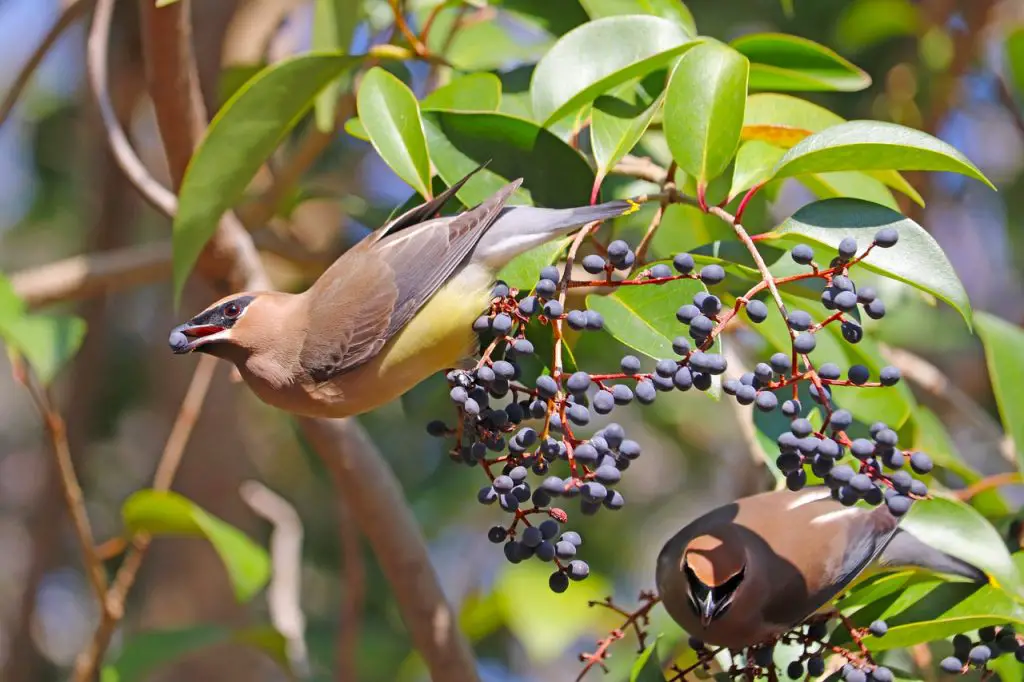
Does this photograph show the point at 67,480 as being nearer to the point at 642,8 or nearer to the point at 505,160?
the point at 505,160

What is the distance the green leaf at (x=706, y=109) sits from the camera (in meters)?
1.73

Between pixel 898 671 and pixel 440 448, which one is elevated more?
pixel 898 671

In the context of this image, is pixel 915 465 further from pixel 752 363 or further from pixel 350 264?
pixel 752 363

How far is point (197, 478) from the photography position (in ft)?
13.4

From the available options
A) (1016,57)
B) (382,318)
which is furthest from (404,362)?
(1016,57)

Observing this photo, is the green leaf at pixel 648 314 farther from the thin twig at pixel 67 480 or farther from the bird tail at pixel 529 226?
the thin twig at pixel 67 480

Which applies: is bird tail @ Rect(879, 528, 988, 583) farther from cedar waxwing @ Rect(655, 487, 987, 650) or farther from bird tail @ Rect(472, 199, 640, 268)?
bird tail @ Rect(472, 199, 640, 268)

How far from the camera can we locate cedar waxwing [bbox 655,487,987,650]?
5.91 ft

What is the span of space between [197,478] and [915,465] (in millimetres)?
3020

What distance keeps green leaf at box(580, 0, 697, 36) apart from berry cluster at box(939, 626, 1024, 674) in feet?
3.70

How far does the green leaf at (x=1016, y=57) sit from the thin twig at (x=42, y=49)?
2.53 metres

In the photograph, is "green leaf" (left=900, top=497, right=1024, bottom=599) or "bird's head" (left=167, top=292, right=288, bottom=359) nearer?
"green leaf" (left=900, top=497, right=1024, bottom=599)

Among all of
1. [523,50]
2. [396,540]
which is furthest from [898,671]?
[523,50]

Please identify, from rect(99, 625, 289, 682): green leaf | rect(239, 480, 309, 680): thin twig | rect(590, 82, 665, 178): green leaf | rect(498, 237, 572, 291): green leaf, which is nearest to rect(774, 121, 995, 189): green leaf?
rect(590, 82, 665, 178): green leaf
